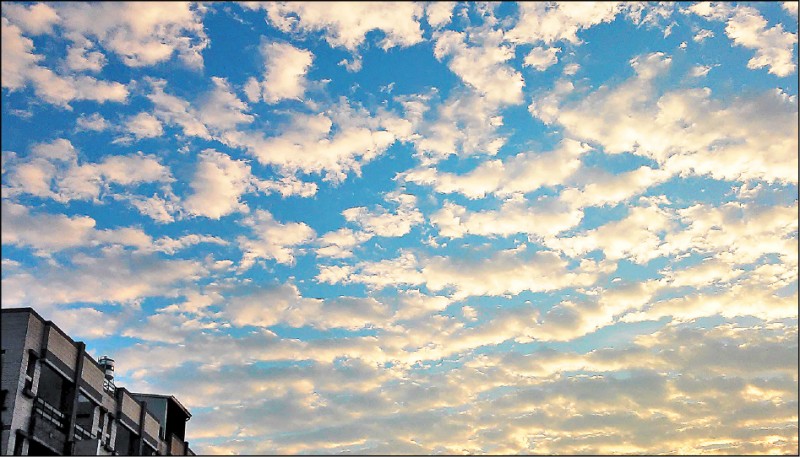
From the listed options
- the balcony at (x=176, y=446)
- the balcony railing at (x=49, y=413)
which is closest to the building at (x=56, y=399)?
the balcony railing at (x=49, y=413)

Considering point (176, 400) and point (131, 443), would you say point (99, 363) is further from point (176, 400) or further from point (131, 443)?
point (176, 400)

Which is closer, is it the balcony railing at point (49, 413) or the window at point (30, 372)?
the window at point (30, 372)

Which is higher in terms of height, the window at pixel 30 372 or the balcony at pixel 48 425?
the window at pixel 30 372

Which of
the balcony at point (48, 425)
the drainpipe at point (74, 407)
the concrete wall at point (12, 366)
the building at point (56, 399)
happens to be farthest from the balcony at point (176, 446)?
the concrete wall at point (12, 366)

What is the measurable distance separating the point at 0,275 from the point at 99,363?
4309 centimetres

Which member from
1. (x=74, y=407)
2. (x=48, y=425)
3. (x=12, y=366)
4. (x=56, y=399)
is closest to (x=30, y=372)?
(x=12, y=366)

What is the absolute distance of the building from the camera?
1668 inches

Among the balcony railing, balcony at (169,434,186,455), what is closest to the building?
the balcony railing

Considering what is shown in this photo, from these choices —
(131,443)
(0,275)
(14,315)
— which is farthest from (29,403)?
(0,275)

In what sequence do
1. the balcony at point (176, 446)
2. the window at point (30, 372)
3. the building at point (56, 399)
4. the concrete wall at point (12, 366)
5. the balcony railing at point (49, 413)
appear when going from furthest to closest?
the balcony at point (176, 446)
the balcony railing at point (49, 413)
the window at point (30, 372)
the building at point (56, 399)
the concrete wall at point (12, 366)

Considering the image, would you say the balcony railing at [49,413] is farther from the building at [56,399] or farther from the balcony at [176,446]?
the balcony at [176,446]

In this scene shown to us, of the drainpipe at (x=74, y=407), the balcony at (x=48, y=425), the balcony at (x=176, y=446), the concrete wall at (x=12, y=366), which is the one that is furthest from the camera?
the balcony at (x=176, y=446)

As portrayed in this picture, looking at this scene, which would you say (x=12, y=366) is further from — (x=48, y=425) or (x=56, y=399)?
(x=56, y=399)

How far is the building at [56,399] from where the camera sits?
42.4 metres
